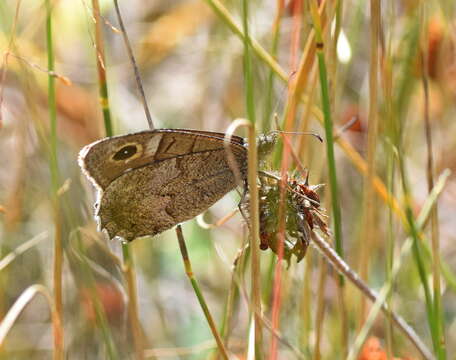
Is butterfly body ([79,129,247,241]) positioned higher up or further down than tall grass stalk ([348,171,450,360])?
higher up

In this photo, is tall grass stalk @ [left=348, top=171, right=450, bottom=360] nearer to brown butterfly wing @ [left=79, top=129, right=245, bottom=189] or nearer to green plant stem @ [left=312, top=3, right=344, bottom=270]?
green plant stem @ [left=312, top=3, right=344, bottom=270]

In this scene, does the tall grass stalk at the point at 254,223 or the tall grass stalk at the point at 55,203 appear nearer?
the tall grass stalk at the point at 254,223

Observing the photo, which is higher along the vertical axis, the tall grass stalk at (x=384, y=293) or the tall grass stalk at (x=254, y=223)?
the tall grass stalk at (x=254, y=223)

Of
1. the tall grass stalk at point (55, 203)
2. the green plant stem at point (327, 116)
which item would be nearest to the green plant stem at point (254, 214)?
the green plant stem at point (327, 116)

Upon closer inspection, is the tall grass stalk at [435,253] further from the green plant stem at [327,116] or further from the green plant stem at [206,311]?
the green plant stem at [206,311]

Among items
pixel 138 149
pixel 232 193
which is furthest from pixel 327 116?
pixel 232 193

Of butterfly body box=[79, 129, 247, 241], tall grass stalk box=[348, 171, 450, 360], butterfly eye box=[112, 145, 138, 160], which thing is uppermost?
butterfly eye box=[112, 145, 138, 160]

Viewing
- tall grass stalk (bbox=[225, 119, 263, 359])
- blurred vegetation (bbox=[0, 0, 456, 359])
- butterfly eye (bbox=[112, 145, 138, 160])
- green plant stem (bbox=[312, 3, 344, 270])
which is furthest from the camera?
blurred vegetation (bbox=[0, 0, 456, 359])

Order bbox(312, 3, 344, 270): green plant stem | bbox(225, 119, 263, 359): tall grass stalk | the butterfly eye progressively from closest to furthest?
bbox(225, 119, 263, 359): tall grass stalk, bbox(312, 3, 344, 270): green plant stem, the butterfly eye

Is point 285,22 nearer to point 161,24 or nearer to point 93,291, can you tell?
point 161,24

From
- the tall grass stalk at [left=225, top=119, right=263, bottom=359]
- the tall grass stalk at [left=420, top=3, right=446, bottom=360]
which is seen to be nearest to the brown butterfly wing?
the tall grass stalk at [left=225, top=119, right=263, bottom=359]
